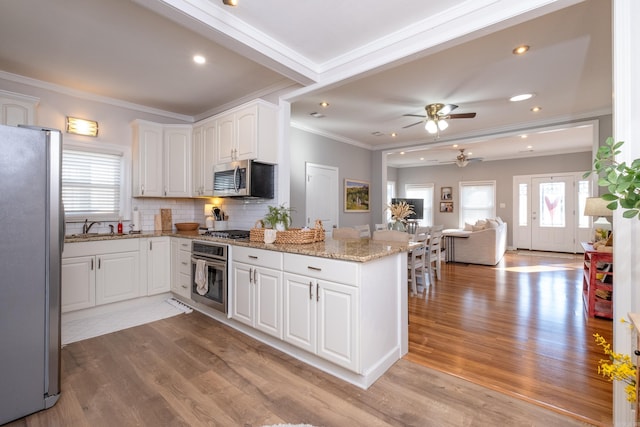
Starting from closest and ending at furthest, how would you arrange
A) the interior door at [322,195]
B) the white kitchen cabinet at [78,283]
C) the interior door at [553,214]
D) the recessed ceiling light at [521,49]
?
the recessed ceiling light at [521,49]
the white kitchen cabinet at [78,283]
the interior door at [322,195]
the interior door at [553,214]

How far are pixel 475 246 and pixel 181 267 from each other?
5754mm

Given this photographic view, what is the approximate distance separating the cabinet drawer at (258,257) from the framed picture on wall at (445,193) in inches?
341

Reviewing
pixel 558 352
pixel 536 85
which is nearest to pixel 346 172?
pixel 536 85

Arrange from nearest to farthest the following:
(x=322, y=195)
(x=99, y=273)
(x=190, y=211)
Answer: (x=99, y=273)
(x=190, y=211)
(x=322, y=195)

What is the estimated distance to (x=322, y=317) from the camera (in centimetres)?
227

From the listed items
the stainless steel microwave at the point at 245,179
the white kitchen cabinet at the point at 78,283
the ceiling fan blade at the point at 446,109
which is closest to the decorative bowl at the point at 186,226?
the stainless steel microwave at the point at 245,179

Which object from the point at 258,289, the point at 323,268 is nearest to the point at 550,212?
the point at 323,268

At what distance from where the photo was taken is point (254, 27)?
2.48 meters

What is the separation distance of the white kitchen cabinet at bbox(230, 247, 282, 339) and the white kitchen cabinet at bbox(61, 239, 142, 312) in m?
1.52

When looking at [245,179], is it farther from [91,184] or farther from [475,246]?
[475,246]

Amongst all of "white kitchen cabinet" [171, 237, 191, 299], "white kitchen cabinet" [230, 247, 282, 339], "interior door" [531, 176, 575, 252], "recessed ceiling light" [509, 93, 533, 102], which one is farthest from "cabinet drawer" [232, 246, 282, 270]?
"interior door" [531, 176, 575, 252]

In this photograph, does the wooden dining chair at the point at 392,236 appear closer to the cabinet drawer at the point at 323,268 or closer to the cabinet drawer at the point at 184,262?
the cabinet drawer at the point at 323,268

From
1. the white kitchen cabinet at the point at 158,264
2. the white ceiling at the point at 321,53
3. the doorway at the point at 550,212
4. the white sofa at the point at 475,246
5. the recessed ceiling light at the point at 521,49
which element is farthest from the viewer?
the doorway at the point at 550,212

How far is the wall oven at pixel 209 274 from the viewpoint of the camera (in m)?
3.12
